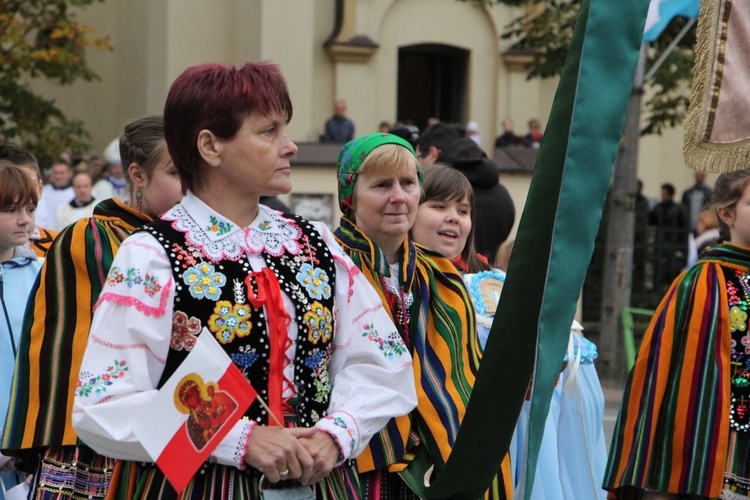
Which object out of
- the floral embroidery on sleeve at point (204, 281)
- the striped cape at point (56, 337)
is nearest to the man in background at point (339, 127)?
the striped cape at point (56, 337)

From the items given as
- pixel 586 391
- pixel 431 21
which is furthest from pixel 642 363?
pixel 431 21

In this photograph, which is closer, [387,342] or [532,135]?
[387,342]

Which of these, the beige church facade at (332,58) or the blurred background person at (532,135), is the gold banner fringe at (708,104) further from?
the blurred background person at (532,135)

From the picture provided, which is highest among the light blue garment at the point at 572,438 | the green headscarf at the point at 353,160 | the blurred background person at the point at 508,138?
the green headscarf at the point at 353,160

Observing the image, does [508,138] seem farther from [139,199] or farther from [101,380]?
[101,380]

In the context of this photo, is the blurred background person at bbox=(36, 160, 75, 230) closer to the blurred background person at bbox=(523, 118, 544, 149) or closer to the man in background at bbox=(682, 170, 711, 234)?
the blurred background person at bbox=(523, 118, 544, 149)

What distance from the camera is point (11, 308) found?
189 inches

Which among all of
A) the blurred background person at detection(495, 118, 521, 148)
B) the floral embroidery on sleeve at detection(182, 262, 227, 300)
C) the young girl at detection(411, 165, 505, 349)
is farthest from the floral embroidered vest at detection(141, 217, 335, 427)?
the blurred background person at detection(495, 118, 521, 148)

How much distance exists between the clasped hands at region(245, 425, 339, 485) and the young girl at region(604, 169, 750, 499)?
1.55 meters

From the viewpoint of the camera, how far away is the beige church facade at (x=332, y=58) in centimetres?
1984

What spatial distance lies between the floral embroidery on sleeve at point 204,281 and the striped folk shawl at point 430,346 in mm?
948

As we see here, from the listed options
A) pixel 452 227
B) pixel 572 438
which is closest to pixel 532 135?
pixel 572 438

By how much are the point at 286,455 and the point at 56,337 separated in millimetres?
1194

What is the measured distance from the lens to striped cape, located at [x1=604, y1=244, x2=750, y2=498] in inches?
161
